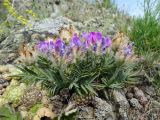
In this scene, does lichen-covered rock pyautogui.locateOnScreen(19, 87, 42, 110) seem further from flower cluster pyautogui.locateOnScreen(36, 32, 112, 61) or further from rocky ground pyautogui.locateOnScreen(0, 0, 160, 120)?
flower cluster pyautogui.locateOnScreen(36, 32, 112, 61)

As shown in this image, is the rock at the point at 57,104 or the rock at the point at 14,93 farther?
the rock at the point at 14,93

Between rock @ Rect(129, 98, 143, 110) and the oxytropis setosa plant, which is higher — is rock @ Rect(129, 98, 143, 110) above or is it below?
below

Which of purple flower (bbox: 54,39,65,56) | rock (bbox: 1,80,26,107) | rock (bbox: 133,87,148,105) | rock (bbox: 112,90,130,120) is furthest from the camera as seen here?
rock (bbox: 133,87,148,105)

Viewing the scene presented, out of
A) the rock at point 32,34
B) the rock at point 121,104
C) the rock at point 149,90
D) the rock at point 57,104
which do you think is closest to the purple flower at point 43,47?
the rock at point 57,104

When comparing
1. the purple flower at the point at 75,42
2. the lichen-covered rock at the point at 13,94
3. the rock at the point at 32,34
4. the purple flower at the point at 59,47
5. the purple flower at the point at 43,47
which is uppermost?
the purple flower at the point at 75,42

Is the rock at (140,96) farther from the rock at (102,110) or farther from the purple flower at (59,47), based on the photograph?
the purple flower at (59,47)

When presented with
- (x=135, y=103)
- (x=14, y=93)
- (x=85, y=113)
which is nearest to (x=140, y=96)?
(x=135, y=103)

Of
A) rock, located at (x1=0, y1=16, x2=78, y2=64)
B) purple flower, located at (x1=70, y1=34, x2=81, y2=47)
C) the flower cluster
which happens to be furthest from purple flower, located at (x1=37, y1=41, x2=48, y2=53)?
rock, located at (x1=0, y1=16, x2=78, y2=64)

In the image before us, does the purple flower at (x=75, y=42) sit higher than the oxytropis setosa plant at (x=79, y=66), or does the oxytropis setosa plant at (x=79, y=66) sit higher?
the purple flower at (x=75, y=42)

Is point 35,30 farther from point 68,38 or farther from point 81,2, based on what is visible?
point 81,2
